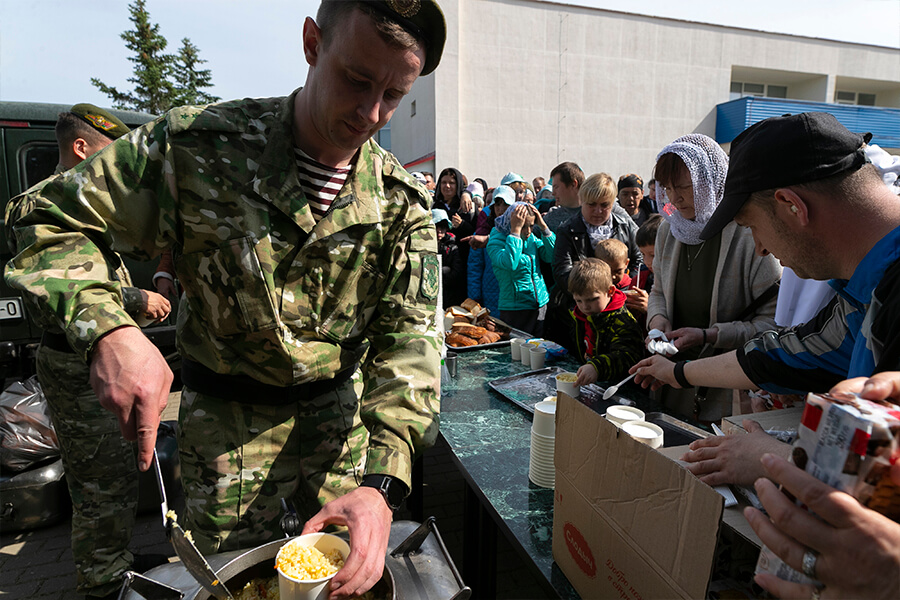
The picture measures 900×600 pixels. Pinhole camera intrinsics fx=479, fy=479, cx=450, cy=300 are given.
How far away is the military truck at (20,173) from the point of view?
12.4 feet

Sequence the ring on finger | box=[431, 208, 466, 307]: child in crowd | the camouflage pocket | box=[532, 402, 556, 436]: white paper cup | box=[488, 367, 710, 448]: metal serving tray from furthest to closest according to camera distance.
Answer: box=[431, 208, 466, 307]: child in crowd, box=[488, 367, 710, 448]: metal serving tray, box=[532, 402, 556, 436]: white paper cup, the camouflage pocket, the ring on finger

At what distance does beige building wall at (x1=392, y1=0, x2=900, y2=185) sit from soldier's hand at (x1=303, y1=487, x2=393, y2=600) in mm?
15203

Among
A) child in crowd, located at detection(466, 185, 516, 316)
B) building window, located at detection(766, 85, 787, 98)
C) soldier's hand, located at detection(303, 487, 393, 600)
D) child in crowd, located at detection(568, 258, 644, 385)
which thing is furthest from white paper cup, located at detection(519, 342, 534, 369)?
building window, located at detection(766, 85, 787, 98)

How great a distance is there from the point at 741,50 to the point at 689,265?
20.4m

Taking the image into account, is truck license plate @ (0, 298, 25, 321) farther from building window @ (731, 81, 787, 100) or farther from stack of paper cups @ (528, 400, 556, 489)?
building window @ (731, 81, 787, 100)

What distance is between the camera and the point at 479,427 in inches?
80.0

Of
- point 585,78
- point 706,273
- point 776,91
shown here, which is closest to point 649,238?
point 706,273

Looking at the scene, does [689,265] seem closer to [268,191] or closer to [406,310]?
[406,310]

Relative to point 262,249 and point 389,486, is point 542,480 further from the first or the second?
point 262,249

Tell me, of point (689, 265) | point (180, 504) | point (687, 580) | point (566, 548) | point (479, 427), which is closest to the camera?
point (687, 580)

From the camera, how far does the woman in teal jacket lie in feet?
13.7

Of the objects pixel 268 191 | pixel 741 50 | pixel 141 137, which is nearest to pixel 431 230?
pixel 268 191

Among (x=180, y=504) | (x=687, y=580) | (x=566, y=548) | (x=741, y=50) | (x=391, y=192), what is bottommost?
(x=180, y=504)

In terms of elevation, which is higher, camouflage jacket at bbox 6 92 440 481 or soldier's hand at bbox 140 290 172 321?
camouflage jacket at bbox 6 92 440 481
